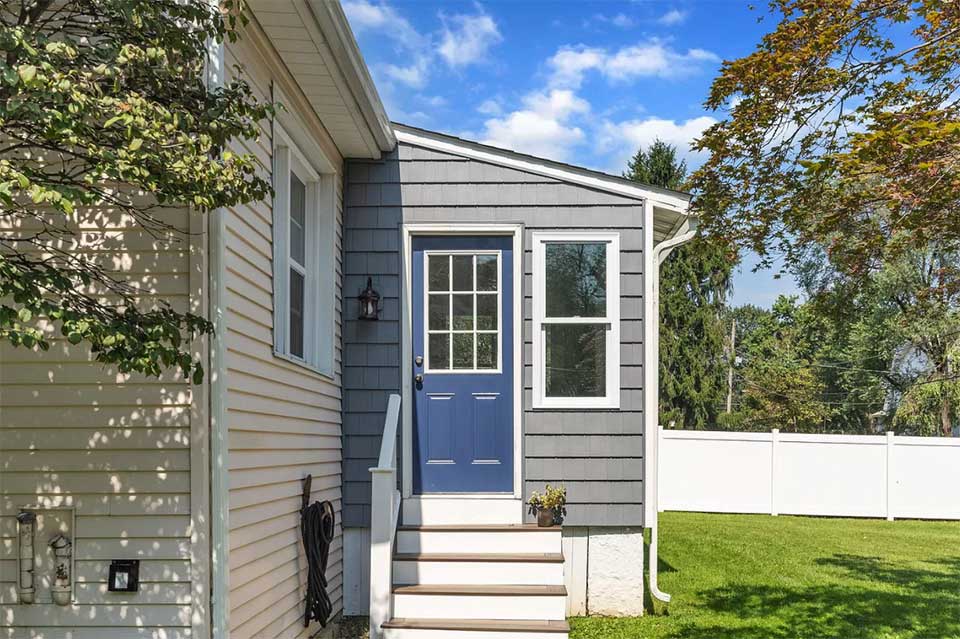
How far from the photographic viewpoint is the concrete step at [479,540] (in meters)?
5.42

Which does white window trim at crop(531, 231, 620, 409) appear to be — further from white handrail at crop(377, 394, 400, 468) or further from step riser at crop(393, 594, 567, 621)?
step riser at crop(393, 594, 567, 621)

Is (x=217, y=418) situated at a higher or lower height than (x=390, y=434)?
higher

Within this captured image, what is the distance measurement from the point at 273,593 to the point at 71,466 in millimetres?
1290

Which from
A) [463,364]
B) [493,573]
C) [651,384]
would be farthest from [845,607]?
[463,364]

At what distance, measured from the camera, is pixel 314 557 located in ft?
15.0

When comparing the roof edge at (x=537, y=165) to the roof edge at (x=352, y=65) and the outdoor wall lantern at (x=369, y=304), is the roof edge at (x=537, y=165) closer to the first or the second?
the roof edge at (x=352, y=65)

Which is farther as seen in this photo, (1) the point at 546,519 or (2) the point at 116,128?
(1) the point at 546,519

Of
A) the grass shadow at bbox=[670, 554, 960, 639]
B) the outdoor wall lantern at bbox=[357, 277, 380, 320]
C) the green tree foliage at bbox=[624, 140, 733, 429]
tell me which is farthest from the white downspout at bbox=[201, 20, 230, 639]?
the green tree foliage at bbox=[624, 140, 733, 429]

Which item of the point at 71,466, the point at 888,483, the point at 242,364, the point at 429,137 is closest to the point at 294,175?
the point at 429,137

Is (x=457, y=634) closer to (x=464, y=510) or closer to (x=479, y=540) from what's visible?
(x=479, y=540)

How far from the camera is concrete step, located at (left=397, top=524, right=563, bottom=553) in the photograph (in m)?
5.42

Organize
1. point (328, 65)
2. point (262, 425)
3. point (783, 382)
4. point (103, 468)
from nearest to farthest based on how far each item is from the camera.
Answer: point (103, 468)
point (262, 425)
point (328, 65)
point (783, 382)

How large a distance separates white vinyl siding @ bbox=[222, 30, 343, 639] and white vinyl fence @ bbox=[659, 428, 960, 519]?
27.0 ft

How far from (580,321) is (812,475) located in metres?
7.77
